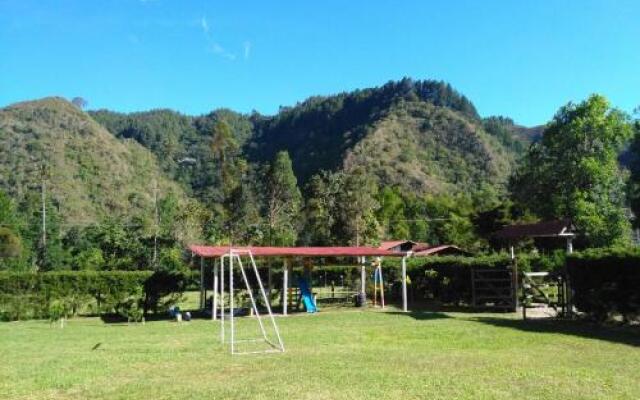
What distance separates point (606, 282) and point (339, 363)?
10.00 m

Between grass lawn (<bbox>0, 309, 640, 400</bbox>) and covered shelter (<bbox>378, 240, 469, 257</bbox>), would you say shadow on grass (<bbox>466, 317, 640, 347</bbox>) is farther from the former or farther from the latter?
covered shelter (<bbox>378, 240, 469, 257</bbox>)

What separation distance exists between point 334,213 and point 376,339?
73.6 ft

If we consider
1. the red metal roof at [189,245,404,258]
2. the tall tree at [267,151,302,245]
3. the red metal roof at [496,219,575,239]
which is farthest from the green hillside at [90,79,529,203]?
the red metal roof at [189,245,404,258]

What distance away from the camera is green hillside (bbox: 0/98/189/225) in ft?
241

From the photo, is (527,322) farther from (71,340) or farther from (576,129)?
(576,129)

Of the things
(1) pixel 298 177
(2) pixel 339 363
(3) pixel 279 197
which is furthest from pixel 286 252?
(1) pixel 298 177

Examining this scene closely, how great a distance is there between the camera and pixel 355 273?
3139 centimetres

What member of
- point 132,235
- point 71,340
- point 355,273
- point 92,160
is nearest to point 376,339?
A: point 71,340

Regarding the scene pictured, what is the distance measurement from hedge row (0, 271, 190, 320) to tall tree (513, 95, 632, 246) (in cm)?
2457

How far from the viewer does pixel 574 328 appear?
15.4 metres

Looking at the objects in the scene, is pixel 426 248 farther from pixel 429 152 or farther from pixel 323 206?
pixel 429 152

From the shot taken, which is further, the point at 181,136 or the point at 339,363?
the point at 181,136

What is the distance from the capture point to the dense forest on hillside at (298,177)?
37.5 m

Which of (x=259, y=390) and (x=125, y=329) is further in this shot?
(x=125, y=329)
